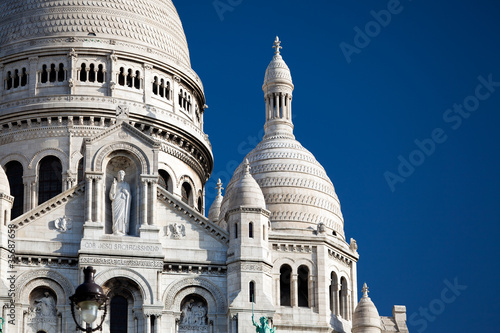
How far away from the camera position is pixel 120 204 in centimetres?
6506

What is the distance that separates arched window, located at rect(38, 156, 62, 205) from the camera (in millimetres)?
76312

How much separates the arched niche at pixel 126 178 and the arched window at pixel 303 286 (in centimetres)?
1188

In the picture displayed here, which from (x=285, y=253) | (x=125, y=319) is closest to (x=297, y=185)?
(x=285, y=253)

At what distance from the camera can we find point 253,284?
64.0m

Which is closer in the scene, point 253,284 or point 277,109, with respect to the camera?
point 253,284

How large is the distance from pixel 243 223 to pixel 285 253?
27.0 feet

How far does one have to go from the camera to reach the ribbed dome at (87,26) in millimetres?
80250

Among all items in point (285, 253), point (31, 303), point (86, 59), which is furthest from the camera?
point (86, 59)

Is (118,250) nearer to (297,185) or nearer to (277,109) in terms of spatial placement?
(297,185)

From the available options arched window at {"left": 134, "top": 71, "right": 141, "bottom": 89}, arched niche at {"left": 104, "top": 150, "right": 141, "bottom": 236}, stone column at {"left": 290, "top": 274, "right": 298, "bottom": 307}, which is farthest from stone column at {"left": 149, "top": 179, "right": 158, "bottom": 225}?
arched window at {"left": 134, "top": 71, "right": 141, "bottom": 89}

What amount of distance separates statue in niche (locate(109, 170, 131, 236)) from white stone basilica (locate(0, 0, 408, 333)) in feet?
0.22

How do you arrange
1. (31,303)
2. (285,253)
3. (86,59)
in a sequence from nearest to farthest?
(31,303) < (285,253) < (86,59)

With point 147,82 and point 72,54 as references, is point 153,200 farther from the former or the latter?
point 72,54

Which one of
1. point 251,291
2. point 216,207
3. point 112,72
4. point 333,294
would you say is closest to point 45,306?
point 251,291
